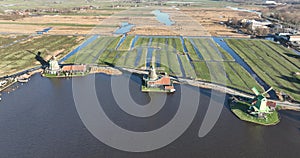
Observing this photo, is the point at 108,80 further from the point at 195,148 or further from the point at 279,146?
the point at 279,146

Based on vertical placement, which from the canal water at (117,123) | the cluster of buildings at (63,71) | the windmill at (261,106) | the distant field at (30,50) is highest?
the distant field at (30,50)

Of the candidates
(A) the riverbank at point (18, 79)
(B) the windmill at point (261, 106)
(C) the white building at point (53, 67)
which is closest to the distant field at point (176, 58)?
(B) the windmill at point (261, 106)

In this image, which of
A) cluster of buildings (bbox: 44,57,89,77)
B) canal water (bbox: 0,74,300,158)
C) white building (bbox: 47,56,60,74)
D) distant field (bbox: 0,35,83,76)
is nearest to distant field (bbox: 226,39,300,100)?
canal water (bbox: 0,74,300,158)

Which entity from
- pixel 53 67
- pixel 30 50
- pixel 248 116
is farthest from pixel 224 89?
pixel 30 50

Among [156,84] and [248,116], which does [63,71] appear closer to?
[156,84]

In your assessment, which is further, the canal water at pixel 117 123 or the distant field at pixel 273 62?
the distant field at pixel 273 62

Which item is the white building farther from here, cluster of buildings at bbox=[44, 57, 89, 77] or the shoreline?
the shoreline

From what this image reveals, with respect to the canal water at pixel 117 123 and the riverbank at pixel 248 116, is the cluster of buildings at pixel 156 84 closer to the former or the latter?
the canal water at pixel 117 123

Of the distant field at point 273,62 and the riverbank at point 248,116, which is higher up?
the distant field at point 273,62
